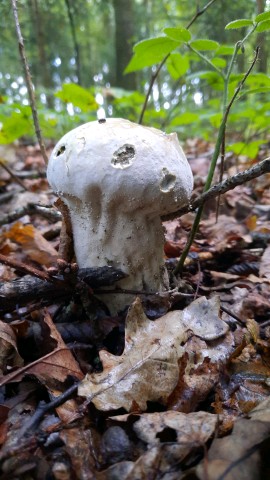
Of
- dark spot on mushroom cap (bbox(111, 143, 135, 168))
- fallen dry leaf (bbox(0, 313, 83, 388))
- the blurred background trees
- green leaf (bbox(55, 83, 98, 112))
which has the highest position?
the blurred background trees

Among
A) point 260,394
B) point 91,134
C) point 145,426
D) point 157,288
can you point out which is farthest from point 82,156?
point 260,394

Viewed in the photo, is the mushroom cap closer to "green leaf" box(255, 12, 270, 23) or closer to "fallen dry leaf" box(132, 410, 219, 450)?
"green leaf" box(255, 12, 270, 23)

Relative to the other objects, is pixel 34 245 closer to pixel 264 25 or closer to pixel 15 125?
pixel 15 125

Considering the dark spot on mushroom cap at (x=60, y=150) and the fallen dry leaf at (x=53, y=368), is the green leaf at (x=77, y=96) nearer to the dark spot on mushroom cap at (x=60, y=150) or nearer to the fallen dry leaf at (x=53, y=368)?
the dark spot on mushroom cap at (x=60, y=150)

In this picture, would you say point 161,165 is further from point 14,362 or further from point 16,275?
point 16,275

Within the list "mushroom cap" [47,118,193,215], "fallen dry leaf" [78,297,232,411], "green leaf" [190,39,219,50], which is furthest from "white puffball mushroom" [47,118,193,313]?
"green leaf" [190,39,219,50]

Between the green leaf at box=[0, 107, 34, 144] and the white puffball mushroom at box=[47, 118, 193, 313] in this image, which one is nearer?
the white puffball mushroom at box=[47, 118, 193, 313]
